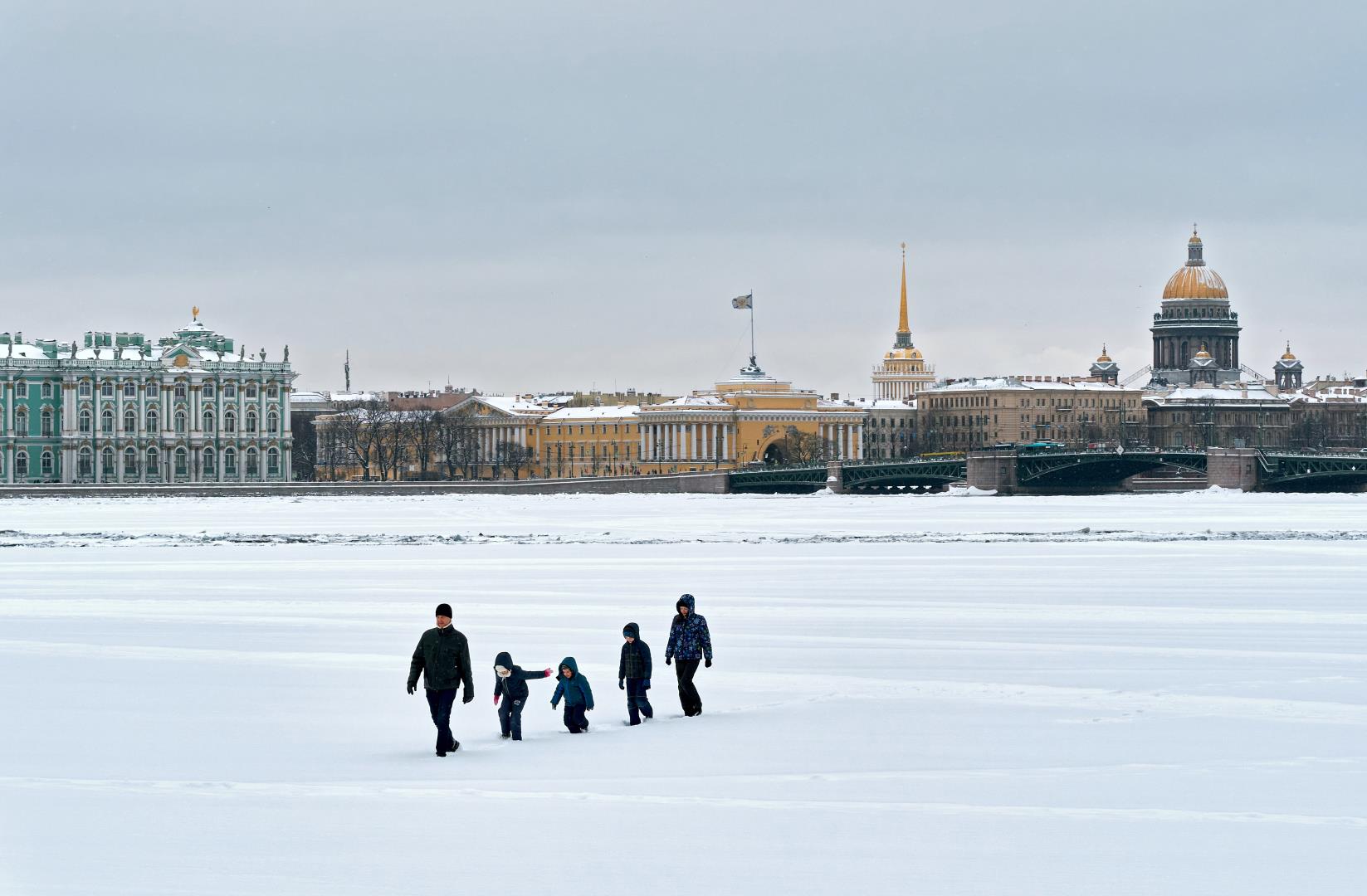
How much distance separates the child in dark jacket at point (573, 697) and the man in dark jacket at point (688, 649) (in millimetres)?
521

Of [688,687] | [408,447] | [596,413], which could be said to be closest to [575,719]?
[688,687]

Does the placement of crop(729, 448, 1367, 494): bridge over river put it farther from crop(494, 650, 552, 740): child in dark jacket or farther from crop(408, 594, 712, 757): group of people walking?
crop(494, 650, 552, 740): child in dark jacket

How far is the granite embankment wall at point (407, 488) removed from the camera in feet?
197

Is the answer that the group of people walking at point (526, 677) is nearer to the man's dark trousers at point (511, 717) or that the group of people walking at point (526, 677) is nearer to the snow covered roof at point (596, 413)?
the man's dark trousers at point (511, 717)

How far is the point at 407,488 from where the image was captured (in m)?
63.0

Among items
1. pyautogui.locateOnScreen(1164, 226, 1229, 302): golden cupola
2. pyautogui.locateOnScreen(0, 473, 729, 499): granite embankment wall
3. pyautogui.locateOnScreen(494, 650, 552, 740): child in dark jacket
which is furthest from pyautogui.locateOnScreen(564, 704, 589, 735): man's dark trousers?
pyautogui.locateOnScreen(1164, 226, 1229, 302): golden cupola

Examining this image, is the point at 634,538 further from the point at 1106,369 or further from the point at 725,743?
the point at 1106,369

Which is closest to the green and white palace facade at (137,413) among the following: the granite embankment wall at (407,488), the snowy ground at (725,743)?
the granite embankment wall at (407,488)

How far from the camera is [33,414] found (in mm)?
68188

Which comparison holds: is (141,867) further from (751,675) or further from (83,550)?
(83,550)

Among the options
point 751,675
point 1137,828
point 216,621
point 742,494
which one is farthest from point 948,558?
point 742,494

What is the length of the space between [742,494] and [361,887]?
57.4 m

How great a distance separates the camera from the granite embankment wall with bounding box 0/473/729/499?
2368 inches

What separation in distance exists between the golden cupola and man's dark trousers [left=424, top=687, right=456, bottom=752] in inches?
4875
